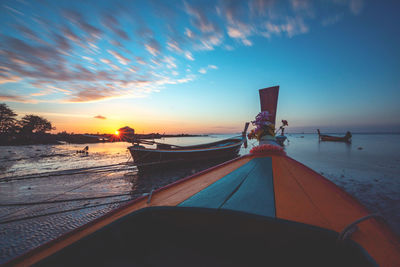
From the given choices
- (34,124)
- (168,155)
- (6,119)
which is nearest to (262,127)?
(168,155)

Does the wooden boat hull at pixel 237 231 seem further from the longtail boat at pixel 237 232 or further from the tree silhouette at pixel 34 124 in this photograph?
the tree silhouette at pixel 34 124

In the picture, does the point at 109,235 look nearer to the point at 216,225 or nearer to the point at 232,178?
the point at 216,225

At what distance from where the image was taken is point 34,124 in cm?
5772

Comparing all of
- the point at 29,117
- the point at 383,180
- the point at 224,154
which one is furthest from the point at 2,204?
the point at 29,117

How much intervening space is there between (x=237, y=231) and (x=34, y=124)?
87.7 meters

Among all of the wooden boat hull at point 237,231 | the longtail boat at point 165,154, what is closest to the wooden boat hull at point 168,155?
the longtail boat at point 165,154

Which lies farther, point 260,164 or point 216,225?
point 260,164

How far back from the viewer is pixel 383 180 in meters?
6.64

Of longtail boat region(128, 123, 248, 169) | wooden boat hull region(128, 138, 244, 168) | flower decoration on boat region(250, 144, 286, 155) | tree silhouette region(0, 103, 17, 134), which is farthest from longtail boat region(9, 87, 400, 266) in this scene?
tree silhouette region(0, 103, 17, 134)

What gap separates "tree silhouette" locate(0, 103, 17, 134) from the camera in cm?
4504

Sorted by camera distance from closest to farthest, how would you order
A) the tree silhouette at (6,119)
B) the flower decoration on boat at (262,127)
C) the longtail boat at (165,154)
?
the flower decoration on boat at (262,127)
the longtail boat at (165,154)
the tree silhouette at (6,119)

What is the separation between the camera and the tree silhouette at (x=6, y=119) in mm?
45044

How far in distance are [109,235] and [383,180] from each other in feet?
35.6

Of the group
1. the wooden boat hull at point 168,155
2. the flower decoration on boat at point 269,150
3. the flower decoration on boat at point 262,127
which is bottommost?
the wooden boat hull at point 168,155
